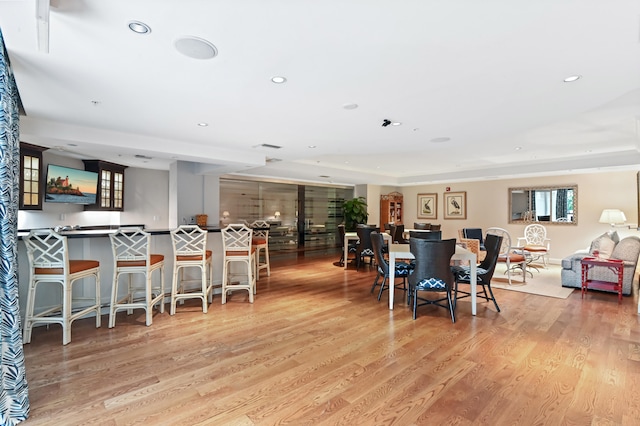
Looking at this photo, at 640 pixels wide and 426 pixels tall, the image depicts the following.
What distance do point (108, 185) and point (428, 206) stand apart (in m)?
9.33

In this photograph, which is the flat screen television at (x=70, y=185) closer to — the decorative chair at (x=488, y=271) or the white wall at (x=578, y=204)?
the decorative chair at (x=488, y=271)

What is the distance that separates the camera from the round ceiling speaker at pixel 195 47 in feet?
6.22

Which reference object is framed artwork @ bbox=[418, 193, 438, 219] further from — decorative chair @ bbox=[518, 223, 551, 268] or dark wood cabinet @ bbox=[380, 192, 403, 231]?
decorative chair @ bbox=[518, 223, 551, 268]

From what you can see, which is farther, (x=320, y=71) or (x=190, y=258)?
(x=190, y=258)

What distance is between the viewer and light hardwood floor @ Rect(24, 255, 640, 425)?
208cm

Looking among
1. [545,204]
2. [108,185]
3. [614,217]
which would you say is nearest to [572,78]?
[614,217]

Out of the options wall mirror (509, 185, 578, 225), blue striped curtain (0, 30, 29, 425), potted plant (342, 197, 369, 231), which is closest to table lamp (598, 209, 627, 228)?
wall mirror (509, 185, 578, 225)

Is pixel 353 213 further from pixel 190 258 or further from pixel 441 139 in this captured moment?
pixel 190 258

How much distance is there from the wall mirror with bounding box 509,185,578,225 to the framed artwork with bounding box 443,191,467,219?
1.34 metres

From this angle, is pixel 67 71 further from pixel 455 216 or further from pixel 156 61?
pixel 455 216

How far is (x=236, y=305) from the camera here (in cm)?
445

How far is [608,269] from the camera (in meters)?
5.15

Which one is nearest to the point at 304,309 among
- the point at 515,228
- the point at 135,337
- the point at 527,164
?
the point at 135,337

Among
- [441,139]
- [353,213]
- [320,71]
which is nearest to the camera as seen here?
[320,71]
